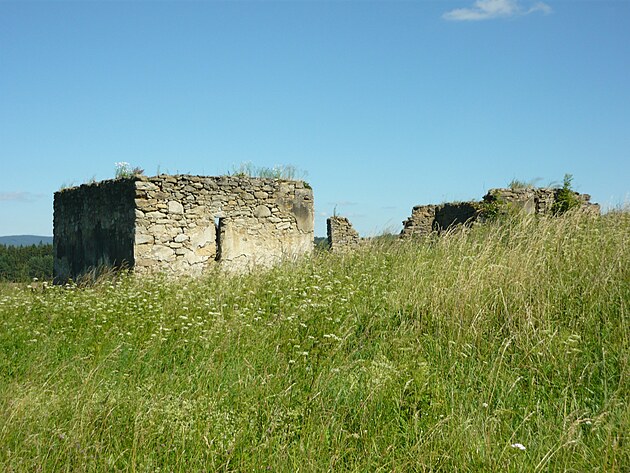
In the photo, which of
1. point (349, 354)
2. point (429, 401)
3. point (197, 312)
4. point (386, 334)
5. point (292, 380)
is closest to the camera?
point (429, 401)


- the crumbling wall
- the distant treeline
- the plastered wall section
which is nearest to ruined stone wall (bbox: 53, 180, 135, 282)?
the plastered wall section

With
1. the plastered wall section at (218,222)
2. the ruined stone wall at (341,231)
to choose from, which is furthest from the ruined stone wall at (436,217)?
the plastered wall section at (218,222)

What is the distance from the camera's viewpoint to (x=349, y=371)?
5.31 m

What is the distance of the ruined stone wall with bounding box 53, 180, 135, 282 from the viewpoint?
1251cm

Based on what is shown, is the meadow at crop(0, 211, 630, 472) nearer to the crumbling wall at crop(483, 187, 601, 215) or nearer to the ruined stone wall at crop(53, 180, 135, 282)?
the ruined stone wall at crop(53, 180, 135, 282)

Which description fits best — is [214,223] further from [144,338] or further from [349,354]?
[349,354]

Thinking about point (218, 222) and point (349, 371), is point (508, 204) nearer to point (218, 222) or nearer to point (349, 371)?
point (218, 222)

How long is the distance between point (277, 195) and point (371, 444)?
978 cm

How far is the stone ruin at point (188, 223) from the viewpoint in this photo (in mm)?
12227

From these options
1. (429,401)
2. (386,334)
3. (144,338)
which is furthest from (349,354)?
(144,338)

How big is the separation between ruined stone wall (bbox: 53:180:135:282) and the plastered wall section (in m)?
0.36

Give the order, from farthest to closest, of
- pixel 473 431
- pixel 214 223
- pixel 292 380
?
pixel 214 223
pixel 292 380
pixel 473 431

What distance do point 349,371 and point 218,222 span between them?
8.19 meters

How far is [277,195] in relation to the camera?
45.0ft
